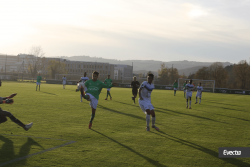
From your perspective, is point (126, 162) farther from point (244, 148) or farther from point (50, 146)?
point (244, 148)

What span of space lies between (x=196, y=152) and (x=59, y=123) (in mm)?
5940

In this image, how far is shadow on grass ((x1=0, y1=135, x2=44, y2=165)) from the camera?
5.65m

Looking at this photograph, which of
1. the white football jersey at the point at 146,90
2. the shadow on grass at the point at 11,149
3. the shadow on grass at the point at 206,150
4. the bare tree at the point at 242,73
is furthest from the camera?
the bare tree at the point at 242,73

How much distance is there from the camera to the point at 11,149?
6266 millimetres

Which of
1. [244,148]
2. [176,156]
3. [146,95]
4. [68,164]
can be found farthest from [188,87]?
[68,164]

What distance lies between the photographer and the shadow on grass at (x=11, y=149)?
18.5 ft

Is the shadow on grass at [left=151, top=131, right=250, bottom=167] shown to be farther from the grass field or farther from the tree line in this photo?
the tree line

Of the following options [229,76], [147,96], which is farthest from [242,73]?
[147,96]

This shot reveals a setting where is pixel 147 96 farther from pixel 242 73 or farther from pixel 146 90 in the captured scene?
pixel 242 73

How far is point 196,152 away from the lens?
670cm

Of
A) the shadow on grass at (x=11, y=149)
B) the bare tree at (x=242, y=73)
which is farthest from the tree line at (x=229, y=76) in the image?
the shadow on grass at (x=11, y=149)

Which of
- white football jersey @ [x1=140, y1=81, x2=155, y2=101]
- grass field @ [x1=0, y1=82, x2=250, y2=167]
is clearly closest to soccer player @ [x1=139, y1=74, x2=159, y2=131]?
white football jersey @ [x1=140, y1=81, x2=155, y2=101]

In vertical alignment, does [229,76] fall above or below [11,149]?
above

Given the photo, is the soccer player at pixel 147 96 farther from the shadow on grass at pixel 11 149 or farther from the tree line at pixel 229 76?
the tree line at pixel 229 76
